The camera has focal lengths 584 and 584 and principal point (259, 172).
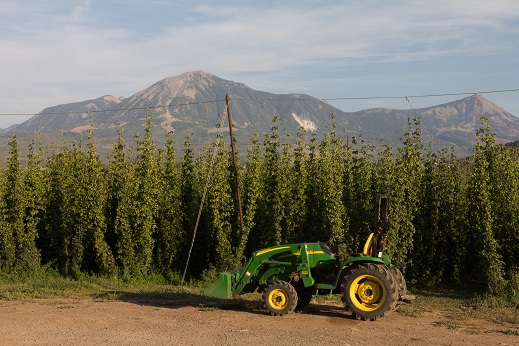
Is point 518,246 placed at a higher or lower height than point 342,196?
lower

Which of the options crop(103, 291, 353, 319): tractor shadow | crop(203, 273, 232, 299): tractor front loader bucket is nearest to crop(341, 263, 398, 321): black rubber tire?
crop(103, 291, 353, 319): tractor shadow

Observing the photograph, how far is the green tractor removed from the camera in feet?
34.6

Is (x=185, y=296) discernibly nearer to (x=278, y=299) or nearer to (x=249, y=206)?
→ (x=278, y=299)

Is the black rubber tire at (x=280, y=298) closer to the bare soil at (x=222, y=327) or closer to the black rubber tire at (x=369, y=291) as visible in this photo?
the bare soil at (x=222, y=327)

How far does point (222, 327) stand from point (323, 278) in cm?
226

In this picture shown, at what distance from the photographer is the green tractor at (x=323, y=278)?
34.6 ft

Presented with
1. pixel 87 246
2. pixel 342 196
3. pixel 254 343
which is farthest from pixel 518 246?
pixel 87 246

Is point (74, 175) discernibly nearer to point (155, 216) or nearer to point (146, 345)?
point (155, 216)

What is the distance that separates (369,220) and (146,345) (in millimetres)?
8100

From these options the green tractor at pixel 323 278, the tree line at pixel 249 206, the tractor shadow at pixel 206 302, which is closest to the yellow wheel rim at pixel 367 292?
the green tractor at pixel 323 278

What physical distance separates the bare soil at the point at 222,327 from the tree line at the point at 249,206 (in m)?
4.10

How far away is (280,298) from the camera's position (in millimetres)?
11016

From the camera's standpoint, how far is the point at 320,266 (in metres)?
11.3

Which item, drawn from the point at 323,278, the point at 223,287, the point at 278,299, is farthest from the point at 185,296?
the point at 323,278
